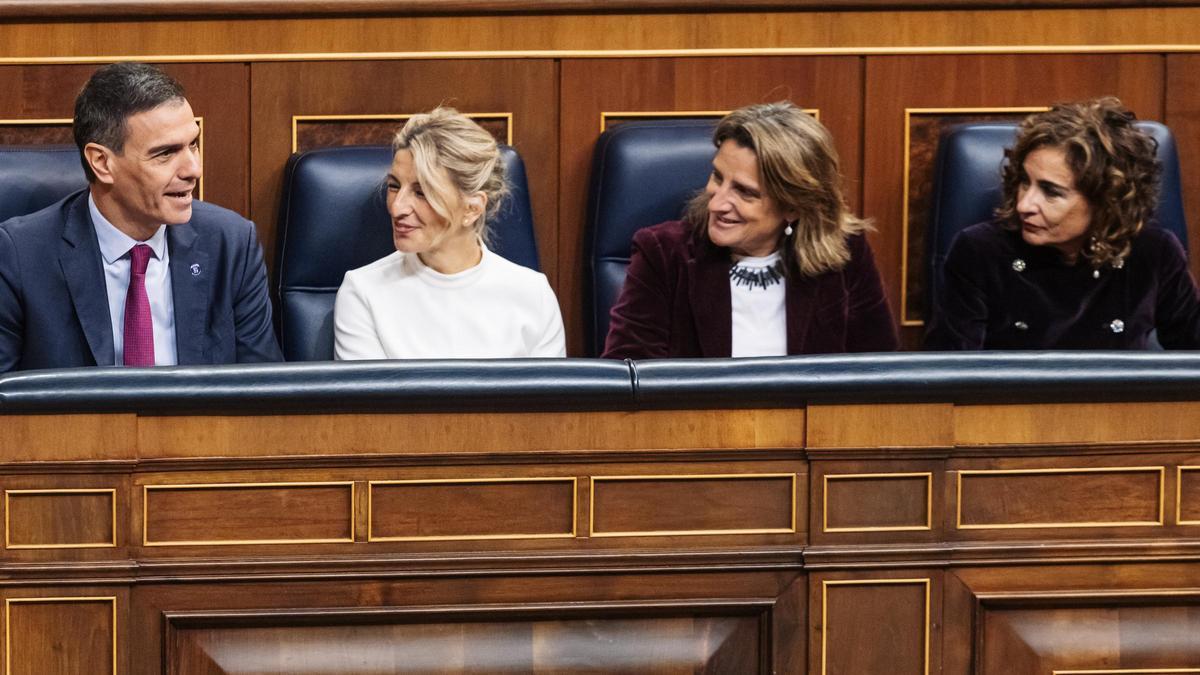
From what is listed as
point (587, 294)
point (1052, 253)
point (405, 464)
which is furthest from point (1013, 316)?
point (405, 464)

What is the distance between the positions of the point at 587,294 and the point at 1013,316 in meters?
0.59

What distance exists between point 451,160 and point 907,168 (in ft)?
2.39

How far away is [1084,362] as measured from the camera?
1281 mm

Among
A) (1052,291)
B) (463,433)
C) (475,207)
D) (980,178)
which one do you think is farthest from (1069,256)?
(463,433)

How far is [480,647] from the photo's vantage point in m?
1.27

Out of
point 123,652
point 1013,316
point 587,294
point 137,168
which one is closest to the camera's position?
point 123,652

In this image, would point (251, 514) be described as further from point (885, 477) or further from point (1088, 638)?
point (1088, 638)

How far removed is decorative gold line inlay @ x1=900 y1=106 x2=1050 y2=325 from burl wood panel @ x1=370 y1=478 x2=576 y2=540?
3.88ft

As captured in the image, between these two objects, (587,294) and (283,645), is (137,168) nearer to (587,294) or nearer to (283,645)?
(587,294)

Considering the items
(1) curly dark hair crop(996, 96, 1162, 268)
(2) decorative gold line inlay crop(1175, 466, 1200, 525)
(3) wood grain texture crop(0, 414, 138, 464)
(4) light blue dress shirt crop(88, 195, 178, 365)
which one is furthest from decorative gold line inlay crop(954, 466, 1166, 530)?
(4) light blue dress shirt crop(88, 195, 178, 365)

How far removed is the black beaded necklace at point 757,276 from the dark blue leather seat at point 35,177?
0.85 meters

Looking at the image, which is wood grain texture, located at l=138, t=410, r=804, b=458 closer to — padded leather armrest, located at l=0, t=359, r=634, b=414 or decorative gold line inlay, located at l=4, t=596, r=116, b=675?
padded leather armrest, located at l=0, t=359, r=634, b=414

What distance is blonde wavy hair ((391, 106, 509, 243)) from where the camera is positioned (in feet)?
6.43

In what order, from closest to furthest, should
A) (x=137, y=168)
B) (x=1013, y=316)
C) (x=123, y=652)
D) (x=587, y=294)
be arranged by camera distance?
1. (x=123, y=652)
2. (x=137, y=168)
3. (x=1013, y=316)
4. (x=587, y=294)
